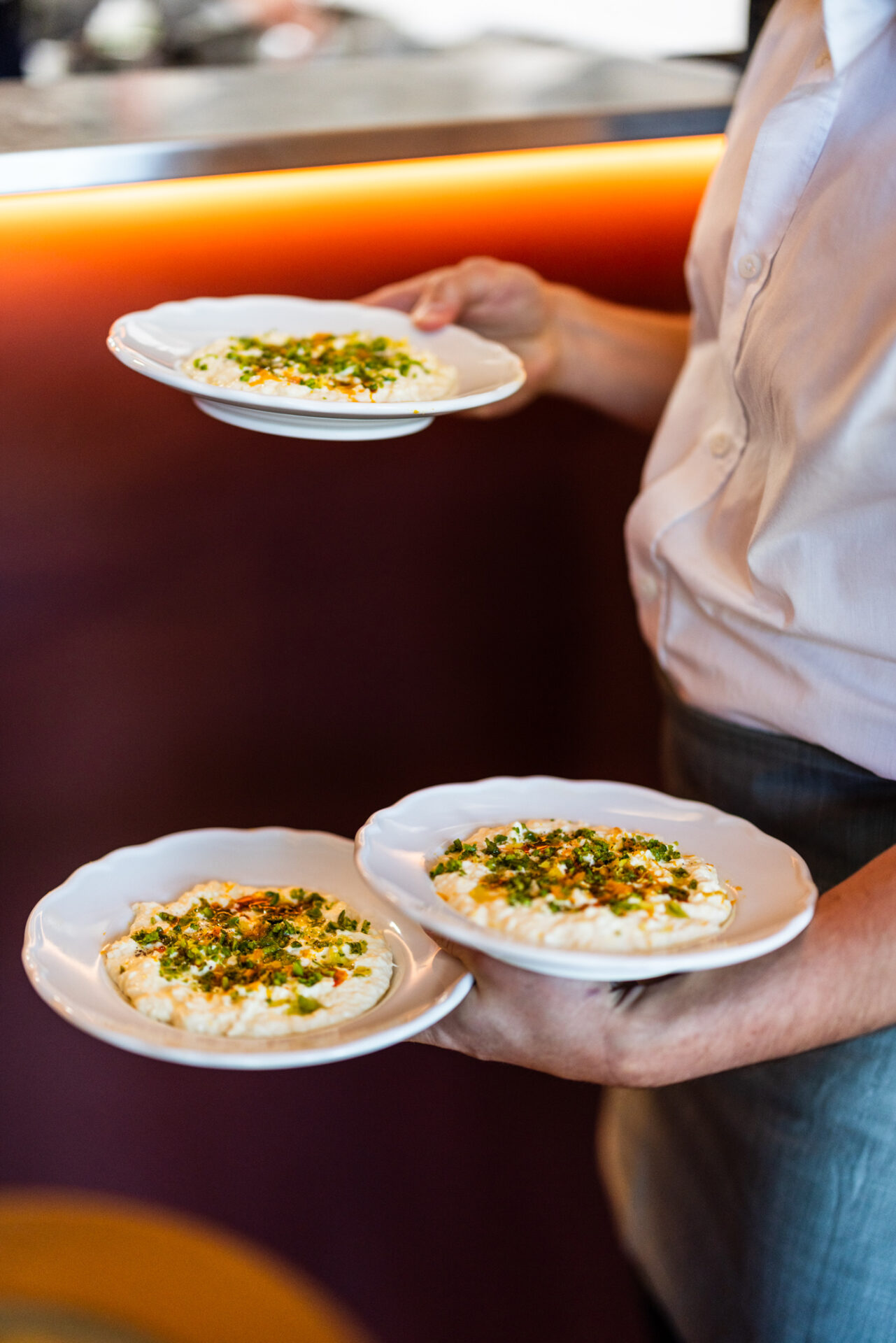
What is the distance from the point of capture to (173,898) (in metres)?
0.96

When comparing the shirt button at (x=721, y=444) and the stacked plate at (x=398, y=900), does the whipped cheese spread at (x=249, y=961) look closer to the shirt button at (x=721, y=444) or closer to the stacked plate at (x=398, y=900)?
the stacked plate at (x=398, y=900)

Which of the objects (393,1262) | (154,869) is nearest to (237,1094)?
(393,1262)

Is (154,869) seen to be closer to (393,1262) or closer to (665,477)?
(665,477)

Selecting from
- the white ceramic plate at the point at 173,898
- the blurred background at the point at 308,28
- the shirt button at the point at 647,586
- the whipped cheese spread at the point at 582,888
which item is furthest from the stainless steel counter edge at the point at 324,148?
the blurred background at the point at 308,28

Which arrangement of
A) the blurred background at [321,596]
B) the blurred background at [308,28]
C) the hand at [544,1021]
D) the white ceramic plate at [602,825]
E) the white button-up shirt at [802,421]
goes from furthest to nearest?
the blurred background at [308,28] < the blurred background at [321,596] < the white button-up shirt at [802,421] < the hand at [544,1021] < the white ceramic plate at [602,825]

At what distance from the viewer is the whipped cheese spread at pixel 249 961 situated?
81 centimetres

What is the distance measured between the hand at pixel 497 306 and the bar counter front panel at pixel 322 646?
17 cm

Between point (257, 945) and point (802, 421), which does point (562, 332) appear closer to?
point (802, 421)

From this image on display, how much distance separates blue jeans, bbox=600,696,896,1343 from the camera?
111cm

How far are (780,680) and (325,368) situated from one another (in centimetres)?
51

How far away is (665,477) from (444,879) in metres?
0.57

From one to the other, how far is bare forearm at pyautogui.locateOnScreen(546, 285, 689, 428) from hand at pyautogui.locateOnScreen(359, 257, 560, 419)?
2 centimetres

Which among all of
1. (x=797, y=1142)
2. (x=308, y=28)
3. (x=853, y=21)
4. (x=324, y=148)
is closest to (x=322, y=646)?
(x=324, y=148)

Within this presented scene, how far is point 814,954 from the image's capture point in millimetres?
879
